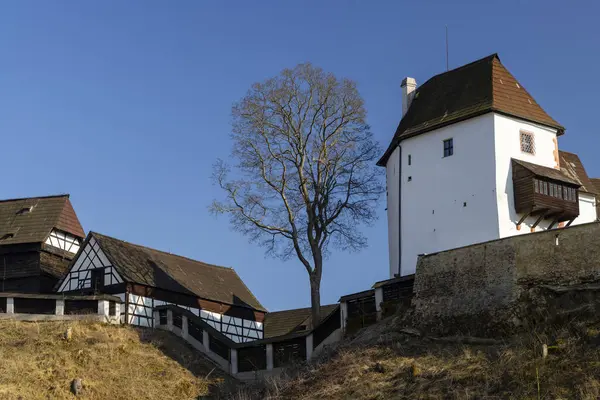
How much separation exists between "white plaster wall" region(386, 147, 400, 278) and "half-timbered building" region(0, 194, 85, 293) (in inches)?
664

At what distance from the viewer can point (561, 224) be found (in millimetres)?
37188

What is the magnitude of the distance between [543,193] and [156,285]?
705 inches

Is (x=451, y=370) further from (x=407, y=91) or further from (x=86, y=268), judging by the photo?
(x=86, y=268)

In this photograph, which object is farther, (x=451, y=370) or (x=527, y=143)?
Answer: (x=527, y=143)

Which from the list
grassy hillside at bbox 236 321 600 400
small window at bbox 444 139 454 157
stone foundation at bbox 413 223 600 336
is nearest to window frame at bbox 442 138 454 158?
small window at bbox 444 139 454 157

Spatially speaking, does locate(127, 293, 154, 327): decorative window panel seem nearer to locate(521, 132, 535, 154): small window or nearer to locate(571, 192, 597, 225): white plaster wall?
locate(521, 132, 535, 154): small window

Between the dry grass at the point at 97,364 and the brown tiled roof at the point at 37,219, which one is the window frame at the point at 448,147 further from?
the brown tiled roof at the point at 37,219

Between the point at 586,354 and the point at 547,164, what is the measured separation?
47.5 feet

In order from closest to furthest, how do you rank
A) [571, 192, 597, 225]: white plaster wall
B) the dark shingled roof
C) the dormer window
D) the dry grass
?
the dry grass < [571, 192, 597, 225]: white plaster wall < the dark shingled roof < the dormer window

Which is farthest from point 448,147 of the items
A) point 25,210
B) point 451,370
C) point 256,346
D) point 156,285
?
point 25,210

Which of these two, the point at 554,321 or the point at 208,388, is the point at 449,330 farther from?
Result: the point at 208,388

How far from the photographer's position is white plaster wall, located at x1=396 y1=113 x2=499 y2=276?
35531mm

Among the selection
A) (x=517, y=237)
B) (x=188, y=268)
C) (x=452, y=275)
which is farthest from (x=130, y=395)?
(x=188, y=268)

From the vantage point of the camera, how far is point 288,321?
50.3 meters
